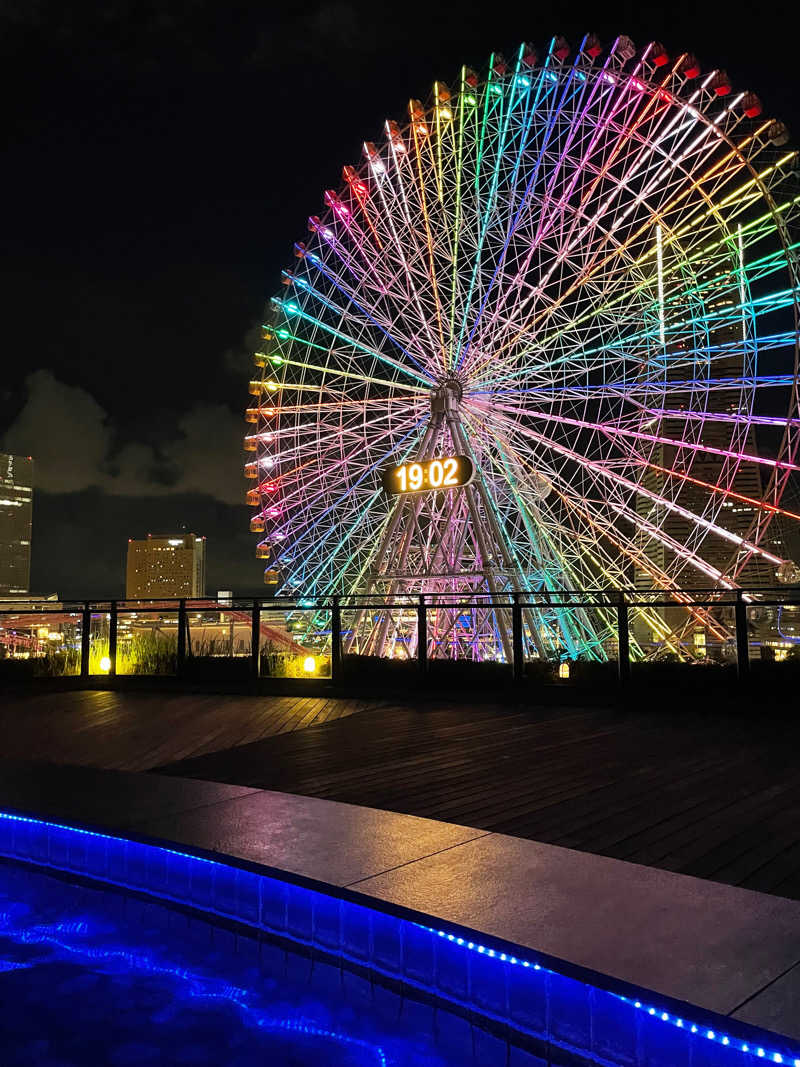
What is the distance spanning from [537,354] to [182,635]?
36.1ft

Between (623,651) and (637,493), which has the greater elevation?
(637,493)

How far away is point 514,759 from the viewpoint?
6.18m

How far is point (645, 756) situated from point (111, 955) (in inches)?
159

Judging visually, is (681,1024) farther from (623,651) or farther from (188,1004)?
(623,651)

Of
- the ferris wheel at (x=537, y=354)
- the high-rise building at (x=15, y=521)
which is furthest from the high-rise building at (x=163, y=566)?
the ferris wheel at (x=537, y=354)

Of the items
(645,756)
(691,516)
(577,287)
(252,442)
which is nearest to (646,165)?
(577,287)

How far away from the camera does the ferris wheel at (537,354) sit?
633 inches

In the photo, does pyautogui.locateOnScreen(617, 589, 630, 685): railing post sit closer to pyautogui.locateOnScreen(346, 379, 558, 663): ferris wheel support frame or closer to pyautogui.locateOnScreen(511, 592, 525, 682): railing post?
pyautogui.locateOnScreen(511, 592, 525, 682): railing post

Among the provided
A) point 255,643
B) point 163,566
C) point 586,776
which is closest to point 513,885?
point 586,776

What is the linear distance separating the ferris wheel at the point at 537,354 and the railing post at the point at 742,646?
5.65 metres

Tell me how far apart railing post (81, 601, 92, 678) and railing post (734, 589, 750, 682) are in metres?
8.69

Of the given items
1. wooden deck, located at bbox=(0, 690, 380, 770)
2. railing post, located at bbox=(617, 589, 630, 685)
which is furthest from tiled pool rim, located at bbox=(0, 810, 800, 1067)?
railing post, located at bbox=(617, 589, 630, 685)

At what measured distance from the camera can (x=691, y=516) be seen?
1731 cm

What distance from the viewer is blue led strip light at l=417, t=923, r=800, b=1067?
2.27 meters
